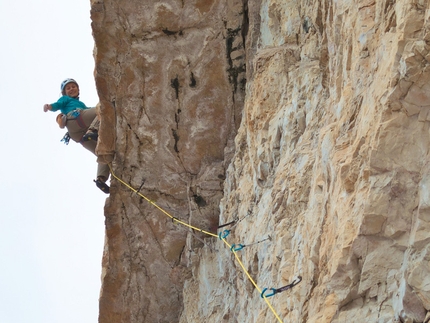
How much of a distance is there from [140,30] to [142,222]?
274 centimetres

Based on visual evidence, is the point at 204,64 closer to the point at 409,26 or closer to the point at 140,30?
the point at 140,30

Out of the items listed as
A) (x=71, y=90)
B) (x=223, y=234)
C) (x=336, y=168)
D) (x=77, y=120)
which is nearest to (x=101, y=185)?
(x=77, y=120)

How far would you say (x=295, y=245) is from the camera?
5.67 meters

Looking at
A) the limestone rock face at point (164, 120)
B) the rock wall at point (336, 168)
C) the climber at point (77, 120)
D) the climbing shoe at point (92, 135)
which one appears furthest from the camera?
the climber at point (77, 120)

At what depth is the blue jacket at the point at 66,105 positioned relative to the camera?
34.2 ft

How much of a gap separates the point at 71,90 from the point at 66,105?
0.42 m

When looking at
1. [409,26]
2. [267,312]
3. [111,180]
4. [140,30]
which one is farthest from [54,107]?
[409,26]

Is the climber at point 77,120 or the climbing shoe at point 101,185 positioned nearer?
the climbing shoe at point 101,185

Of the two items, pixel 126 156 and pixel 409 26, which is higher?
pixel 409 26

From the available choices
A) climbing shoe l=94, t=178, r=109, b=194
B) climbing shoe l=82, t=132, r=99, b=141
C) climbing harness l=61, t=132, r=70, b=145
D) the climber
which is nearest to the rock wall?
climbing shoe l=94, t=178, r=109, b=194

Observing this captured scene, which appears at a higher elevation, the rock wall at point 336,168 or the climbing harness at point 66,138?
the rock wall at point 336,168

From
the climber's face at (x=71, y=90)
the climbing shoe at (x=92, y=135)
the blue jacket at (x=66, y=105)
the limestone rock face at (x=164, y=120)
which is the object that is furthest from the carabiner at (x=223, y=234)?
the climber's face at (x=71, y=90)

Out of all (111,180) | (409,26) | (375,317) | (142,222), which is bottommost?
(142,222)

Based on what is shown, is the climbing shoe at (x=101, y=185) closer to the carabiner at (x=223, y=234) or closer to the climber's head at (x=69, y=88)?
the climber's head at (x=69, y=88)
